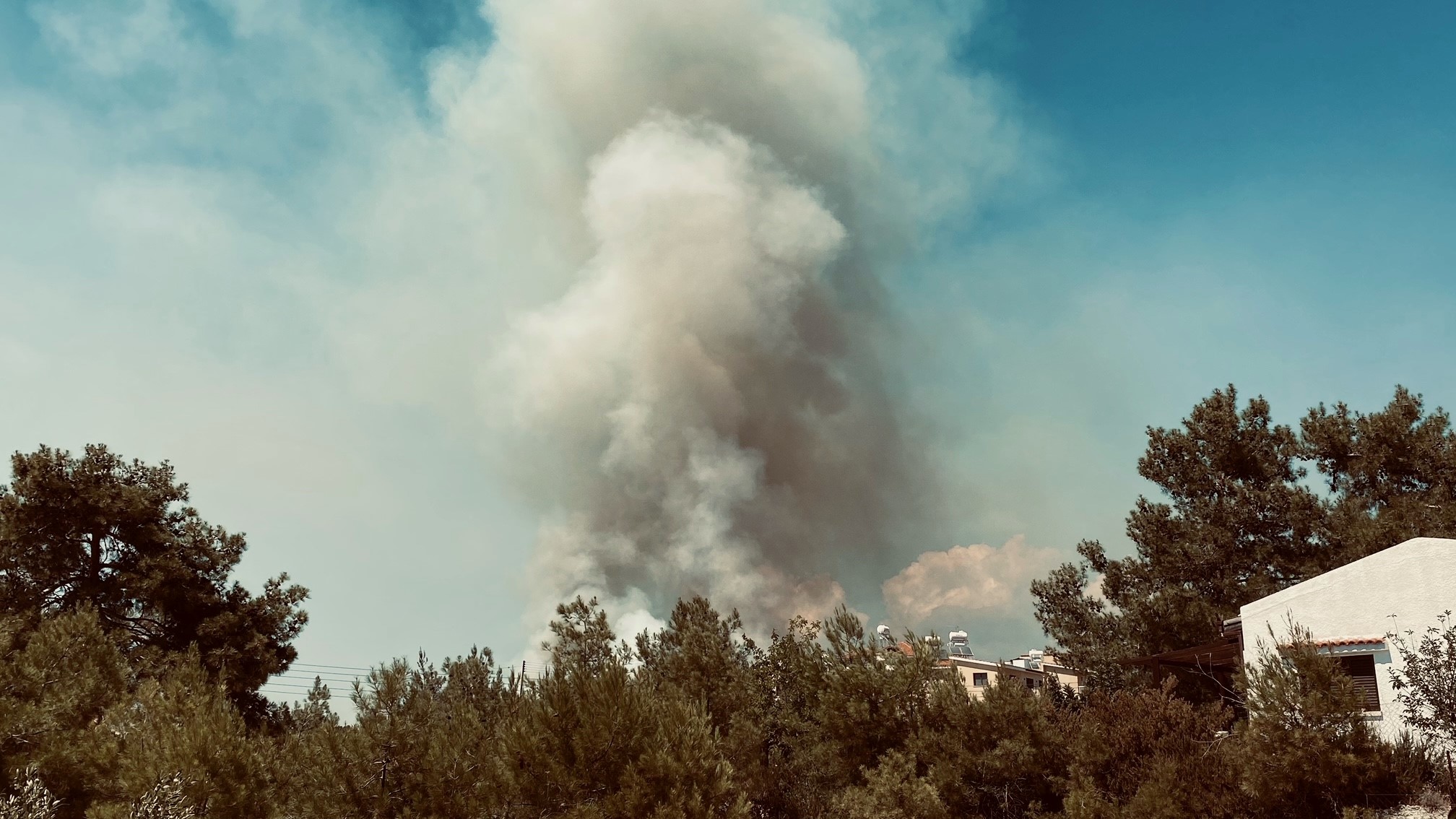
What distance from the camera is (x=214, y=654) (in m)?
35.6

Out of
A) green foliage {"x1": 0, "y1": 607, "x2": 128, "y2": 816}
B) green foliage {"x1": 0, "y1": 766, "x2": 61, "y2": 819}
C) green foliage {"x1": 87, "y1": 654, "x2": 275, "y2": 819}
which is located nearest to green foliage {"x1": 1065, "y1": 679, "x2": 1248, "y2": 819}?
green foliage {"x1": 87, "y1": 654, "x2": 275, "y2": 819}

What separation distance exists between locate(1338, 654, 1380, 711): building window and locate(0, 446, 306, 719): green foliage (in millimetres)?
35057

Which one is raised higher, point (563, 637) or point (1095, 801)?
point (563, 637)

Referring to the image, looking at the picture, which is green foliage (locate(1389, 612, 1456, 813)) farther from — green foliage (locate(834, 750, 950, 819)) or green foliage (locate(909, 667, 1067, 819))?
green foliage (locate(834, 750, 950, 819))

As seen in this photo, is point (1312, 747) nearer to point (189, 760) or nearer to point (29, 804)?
point (189, 760)

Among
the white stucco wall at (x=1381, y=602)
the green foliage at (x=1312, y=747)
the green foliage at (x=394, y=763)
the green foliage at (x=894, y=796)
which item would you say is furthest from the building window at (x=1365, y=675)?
the green foliage at (x=394, y=763)

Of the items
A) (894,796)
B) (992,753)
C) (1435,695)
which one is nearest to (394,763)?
(894,796)

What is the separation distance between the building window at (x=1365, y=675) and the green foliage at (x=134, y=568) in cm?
3506

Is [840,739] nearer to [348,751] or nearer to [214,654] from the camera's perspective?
[348,751]

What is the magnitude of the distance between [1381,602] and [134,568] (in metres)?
41.9

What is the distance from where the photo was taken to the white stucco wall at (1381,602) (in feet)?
75.2

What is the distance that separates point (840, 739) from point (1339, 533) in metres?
24.1

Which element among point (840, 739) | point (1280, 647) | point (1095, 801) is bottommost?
point (1095, 801)

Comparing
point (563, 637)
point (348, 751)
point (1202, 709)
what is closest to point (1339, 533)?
point (1202, 709)
